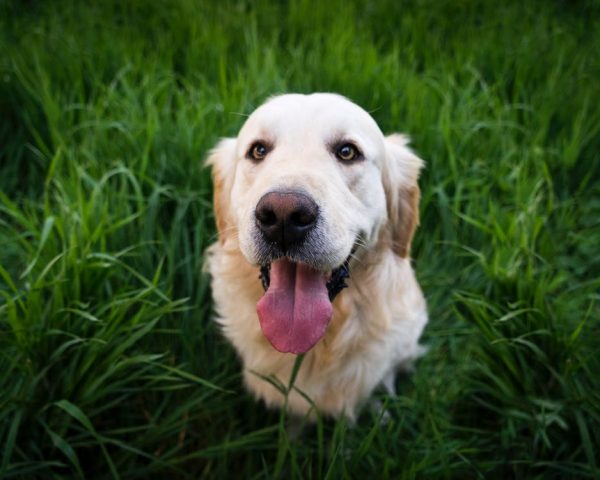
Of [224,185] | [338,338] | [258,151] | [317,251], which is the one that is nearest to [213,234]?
[224,185]

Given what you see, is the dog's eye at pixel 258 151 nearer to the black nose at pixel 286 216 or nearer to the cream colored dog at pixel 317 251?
the cream colored dog at pixel 317 251

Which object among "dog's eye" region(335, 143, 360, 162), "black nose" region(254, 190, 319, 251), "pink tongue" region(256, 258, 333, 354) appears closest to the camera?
"black nose" region(254, 190, 319, 251)

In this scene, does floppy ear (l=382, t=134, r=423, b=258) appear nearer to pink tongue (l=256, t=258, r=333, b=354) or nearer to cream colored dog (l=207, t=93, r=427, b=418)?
cream colored dog (l=207, t=93, r=427, b=418)

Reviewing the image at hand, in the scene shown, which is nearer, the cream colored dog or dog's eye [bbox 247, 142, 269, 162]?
the cream colored dog

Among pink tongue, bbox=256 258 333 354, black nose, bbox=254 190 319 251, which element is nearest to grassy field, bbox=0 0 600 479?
pink tongue, bbox=256 258 333 354

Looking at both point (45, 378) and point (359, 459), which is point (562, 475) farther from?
point (45, 378)

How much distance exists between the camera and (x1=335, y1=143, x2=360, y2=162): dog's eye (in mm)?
1942

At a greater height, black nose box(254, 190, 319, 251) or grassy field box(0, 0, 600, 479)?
black nose box(254, 190, 319, 251)

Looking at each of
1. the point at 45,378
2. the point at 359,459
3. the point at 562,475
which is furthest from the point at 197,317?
the point at 562,475

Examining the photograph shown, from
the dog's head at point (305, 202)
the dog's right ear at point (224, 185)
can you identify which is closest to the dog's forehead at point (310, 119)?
the dog's head at point (305, 202)

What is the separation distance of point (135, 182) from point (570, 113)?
2.77 metres

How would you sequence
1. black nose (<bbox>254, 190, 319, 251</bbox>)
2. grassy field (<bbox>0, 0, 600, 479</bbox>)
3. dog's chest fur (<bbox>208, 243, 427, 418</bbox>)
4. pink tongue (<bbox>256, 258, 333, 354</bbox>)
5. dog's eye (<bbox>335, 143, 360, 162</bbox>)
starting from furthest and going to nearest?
1. dog's chest fur (<bbox>208, 243, 427, 418</bbox>)
2. grassy field (<bbox>0, 0, 600, 479</bbox>)
3. dog's eye (<bbox>335, 143, 360, 162</bbox>)
4. pink tongue (<bbox>256, 258, 333, 354</bbox>)
5. black nose (<bbox>254, 190, 319, 251</bbox>)

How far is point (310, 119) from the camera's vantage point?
1.91 meters

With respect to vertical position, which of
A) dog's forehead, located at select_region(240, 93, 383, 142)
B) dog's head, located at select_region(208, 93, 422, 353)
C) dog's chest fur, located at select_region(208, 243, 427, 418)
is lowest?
dog's chest fur, located at select_region(208, 243, 427, 418)
